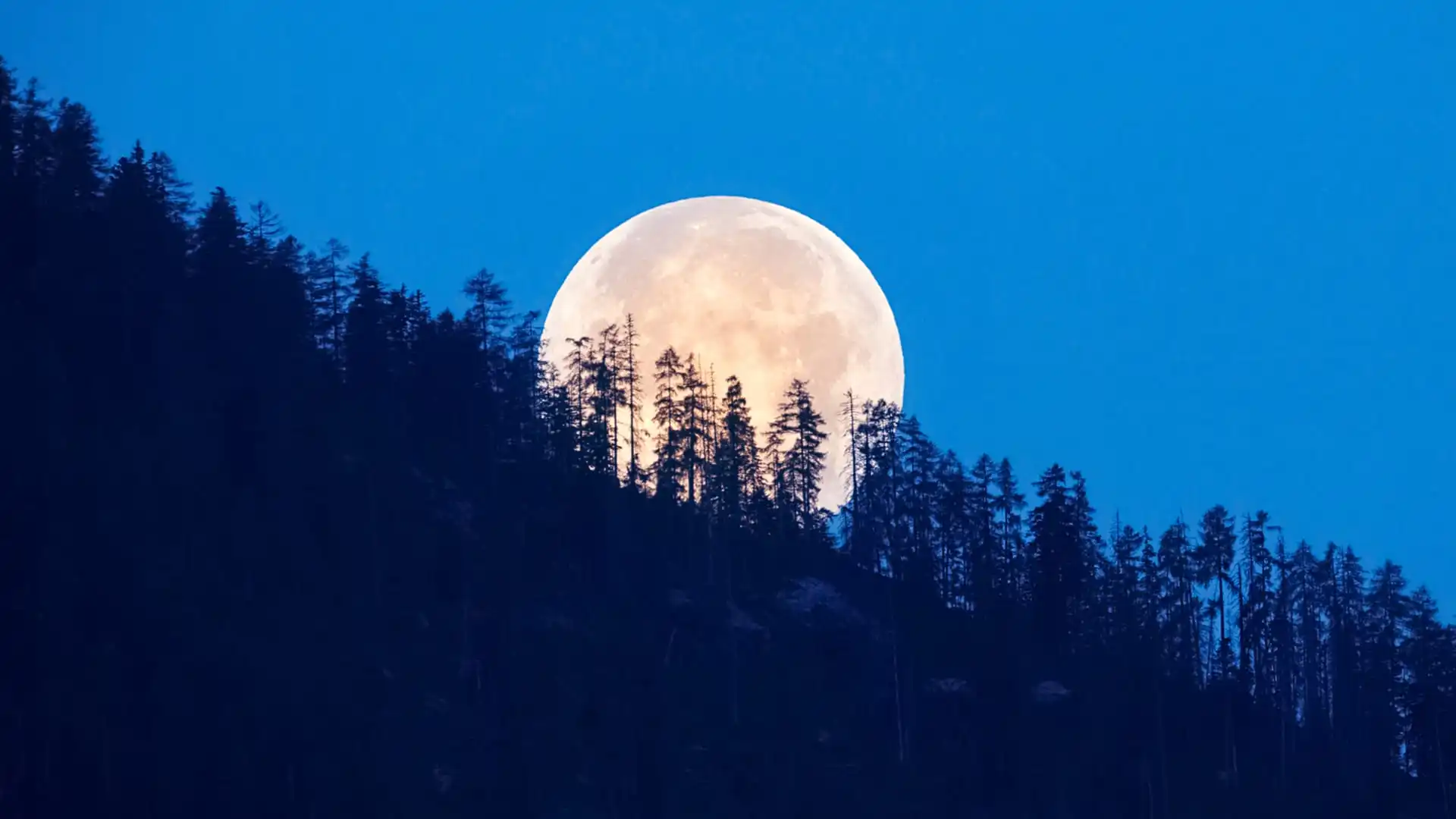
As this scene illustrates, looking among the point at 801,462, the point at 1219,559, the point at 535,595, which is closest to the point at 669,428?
the point at 801,462

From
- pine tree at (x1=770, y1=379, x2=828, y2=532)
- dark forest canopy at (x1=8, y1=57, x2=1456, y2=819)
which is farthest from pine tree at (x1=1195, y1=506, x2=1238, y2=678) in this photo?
pine tree at (x1=770, y1=379, x2=828, y2=532)

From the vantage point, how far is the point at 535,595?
230 ft

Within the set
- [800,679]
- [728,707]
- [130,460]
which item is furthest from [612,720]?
[130,460]

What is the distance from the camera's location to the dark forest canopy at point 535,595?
5712 centimetres

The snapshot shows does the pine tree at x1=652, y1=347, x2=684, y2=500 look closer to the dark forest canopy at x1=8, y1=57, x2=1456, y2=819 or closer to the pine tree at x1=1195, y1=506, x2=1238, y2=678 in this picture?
the dark forest canopy at x1=8, y1=57, x2=1456, y2=819

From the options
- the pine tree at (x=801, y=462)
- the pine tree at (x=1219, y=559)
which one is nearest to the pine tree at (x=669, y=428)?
the pine tree at (x=801, y=462)

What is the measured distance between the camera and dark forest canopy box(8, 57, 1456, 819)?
57.1m

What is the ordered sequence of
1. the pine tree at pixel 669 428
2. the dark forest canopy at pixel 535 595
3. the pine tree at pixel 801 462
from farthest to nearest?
the pine tree at pixel 801 462
the pine tree at pixel 669 428
the dark forest canopy at pixel 535 595

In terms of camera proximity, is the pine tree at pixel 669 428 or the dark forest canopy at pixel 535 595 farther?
the pine tree at pixel 669 428

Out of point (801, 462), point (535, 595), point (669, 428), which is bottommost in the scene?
point (535, 595)

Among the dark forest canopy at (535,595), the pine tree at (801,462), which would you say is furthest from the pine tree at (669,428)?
the pine tree at (801,462)

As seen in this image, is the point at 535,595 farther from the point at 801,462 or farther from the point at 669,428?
the point at 801,462

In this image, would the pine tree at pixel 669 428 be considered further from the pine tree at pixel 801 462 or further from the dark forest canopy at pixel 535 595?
the pine tree at pixel 801 462

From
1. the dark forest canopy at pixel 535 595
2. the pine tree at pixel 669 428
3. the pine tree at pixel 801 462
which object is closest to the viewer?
the dark forest canopy at pixel 535 595
